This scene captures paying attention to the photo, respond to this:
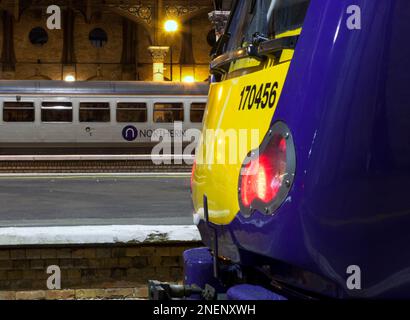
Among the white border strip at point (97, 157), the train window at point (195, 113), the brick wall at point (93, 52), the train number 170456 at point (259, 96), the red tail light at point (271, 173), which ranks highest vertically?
the brick wall at point (93, 52)

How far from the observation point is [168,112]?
22.0 metres

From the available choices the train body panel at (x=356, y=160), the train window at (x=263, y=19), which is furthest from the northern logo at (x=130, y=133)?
the train body panel at (x=356, y=160)

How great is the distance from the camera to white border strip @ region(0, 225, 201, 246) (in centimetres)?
472

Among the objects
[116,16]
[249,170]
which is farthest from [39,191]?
[116,16]

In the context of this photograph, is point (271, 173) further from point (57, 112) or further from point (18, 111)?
point (18, 111)

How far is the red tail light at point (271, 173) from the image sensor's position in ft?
6.58

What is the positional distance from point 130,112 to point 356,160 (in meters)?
20.3

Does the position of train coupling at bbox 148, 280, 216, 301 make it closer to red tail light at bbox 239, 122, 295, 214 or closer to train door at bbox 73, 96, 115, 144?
red tail light at bbox 239, 122, 295, 214

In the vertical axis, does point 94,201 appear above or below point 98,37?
below

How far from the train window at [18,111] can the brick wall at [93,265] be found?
57.2ft

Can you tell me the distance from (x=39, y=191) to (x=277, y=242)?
24.7 feet

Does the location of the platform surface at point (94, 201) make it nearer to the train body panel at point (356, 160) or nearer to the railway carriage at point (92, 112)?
the train body panel at point (356, 160)

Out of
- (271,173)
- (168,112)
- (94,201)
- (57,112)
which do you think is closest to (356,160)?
(271,173)

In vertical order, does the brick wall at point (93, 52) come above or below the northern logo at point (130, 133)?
above
